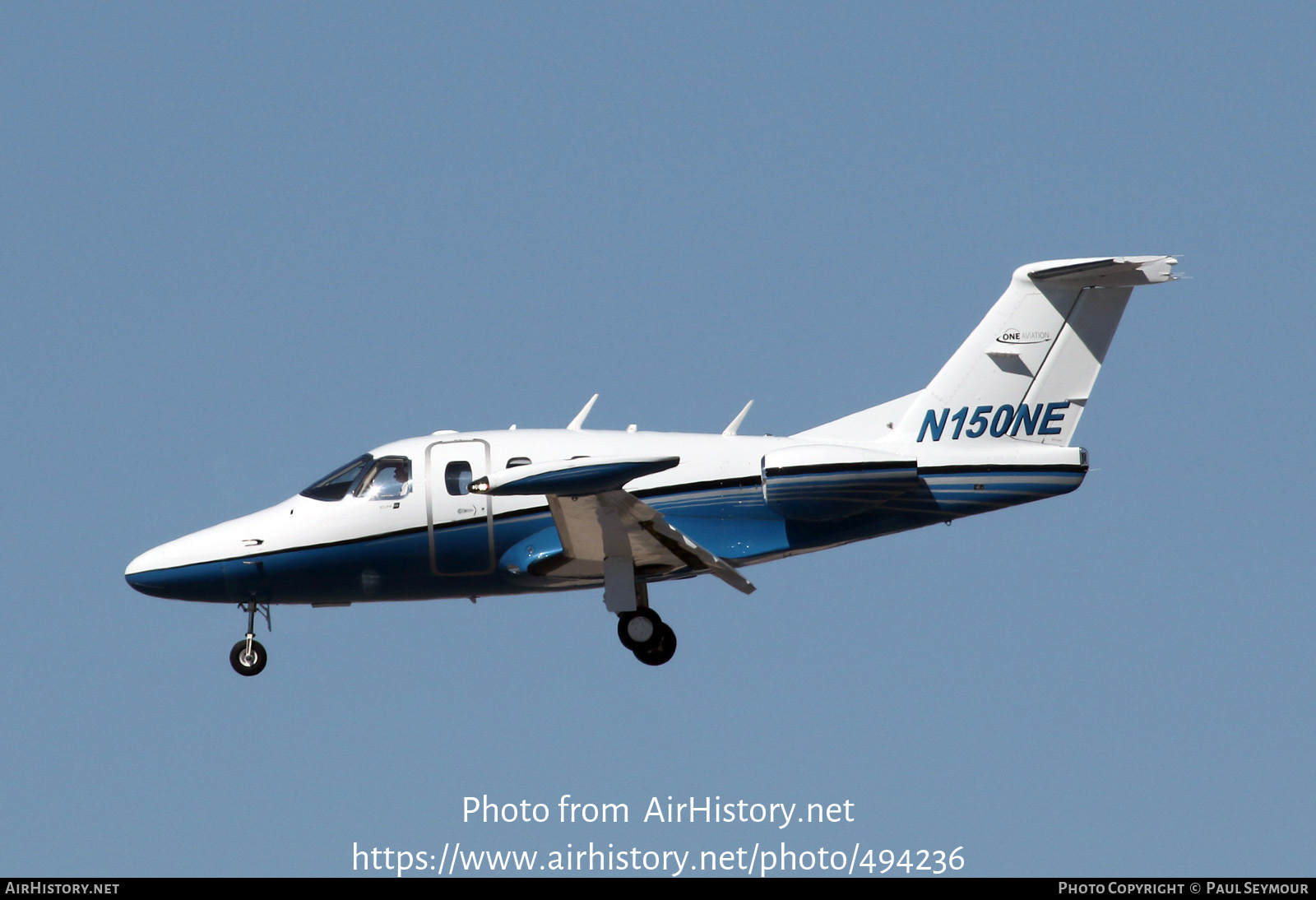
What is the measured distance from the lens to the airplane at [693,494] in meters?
23.2

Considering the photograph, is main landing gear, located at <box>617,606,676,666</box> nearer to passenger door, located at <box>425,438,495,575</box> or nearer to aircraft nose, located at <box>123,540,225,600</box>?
passenger door, located at <box>425,438,495,575</box>

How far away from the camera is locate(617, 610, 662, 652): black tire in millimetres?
23312

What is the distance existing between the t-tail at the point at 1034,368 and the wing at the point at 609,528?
11.7ft

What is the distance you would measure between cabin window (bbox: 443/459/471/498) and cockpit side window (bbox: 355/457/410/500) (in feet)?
1.94

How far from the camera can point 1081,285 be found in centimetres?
2370

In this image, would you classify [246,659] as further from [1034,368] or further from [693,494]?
[1034,368]

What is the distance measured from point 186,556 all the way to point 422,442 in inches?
147

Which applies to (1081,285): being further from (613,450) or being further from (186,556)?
(186,556)

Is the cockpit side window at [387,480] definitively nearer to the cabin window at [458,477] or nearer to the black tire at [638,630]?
the cabin window at [458,477]

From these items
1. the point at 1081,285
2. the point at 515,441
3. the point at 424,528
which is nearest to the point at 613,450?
the point at 515,441

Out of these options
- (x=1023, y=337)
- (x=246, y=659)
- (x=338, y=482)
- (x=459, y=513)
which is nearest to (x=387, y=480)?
(x=338, y=482)

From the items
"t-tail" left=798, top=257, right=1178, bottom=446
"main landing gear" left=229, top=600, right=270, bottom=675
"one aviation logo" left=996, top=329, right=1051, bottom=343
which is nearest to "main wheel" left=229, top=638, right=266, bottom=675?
"main landing gear" left=229, top=600, right=270, bottom=675

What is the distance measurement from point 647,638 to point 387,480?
13.9 feet
